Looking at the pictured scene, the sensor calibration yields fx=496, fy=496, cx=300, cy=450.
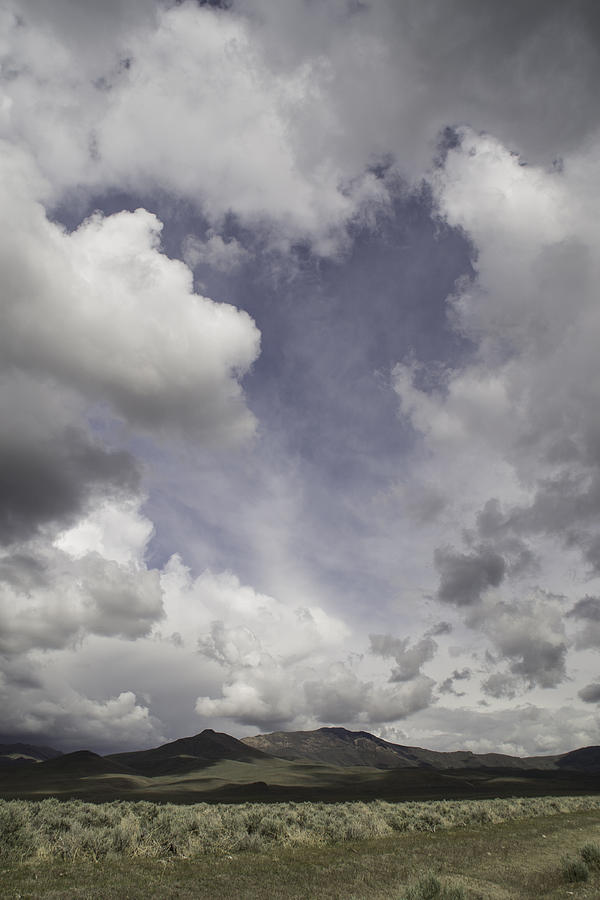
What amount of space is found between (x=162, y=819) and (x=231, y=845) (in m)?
4.38

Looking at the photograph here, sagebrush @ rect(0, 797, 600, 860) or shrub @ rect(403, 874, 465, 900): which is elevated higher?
shrub @ rect(403, 874, 465, 900)

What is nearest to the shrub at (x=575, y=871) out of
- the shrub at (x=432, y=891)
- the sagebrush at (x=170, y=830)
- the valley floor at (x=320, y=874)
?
the valley floor at (x=320, y=874)

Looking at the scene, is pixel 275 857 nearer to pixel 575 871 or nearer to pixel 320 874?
pixel 320 874

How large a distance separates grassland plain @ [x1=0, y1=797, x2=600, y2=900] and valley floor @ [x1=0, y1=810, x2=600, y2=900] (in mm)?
48

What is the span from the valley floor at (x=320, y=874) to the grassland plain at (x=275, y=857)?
5cm

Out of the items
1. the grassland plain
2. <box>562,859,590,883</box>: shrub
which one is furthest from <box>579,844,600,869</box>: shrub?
<box>562,859,590,883</box>: shrub

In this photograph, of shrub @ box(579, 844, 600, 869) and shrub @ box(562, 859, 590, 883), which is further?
shrub @ box(579, 844, 600, 869)

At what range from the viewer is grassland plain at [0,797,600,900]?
51.3ft

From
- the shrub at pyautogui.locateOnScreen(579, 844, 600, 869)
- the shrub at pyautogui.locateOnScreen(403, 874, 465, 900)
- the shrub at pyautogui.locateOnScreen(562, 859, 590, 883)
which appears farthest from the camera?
the shrub at pyautogui.locateOnScreen(579, 844, 600, 869)

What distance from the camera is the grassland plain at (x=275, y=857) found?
51.3 feet

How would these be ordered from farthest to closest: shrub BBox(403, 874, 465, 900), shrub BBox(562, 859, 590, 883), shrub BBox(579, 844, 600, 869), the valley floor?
1. shrub BBox(579, 844, 600, 869)
2. shrub BBox(562, 859, 590, 883)
3. the valley floor
4. shrub BBox(403, 874, 465, 900)

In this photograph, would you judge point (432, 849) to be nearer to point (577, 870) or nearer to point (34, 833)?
point (577, 870)

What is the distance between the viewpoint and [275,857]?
68.5 ft

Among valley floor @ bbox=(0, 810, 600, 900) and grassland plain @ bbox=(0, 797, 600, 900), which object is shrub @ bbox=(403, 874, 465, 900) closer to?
grassland plain @ bbox=(0, 797, 600, 900)
